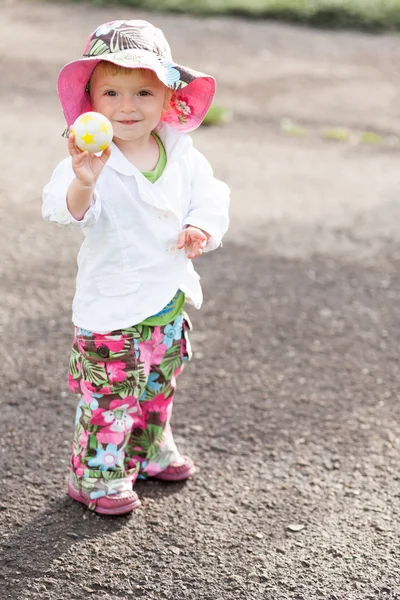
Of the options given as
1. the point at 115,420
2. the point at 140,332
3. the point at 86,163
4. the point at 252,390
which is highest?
the point at 86,163

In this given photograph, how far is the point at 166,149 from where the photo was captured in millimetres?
2789

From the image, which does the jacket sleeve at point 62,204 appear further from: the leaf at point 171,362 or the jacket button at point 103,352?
the leaf at point 171,362

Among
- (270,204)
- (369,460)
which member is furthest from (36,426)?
(270,204)

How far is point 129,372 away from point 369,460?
3.62 ft

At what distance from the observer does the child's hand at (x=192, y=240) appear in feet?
8.80

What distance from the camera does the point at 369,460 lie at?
3.44 metres

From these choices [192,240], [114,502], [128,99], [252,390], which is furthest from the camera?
A: [252,390]

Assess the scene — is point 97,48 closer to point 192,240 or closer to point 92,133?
point 92,133

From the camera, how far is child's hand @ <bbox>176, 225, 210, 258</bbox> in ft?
8.80

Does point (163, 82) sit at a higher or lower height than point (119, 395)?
higher

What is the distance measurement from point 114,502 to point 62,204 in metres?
1.00

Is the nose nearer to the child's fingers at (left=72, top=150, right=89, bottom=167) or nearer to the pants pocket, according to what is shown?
the child's fingers at (left=72, top=150, right=89, bottom=167)

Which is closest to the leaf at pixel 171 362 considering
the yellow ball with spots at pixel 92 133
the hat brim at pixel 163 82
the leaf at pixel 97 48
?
the hat brim at pixel 163 82

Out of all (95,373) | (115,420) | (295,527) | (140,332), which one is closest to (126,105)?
(140,332)
